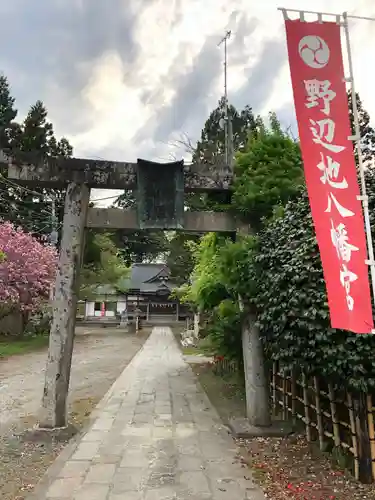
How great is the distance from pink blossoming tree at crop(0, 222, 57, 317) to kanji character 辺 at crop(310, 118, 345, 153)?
59.2ft

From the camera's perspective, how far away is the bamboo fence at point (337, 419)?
429 cm

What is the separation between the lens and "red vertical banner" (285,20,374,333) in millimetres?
3404

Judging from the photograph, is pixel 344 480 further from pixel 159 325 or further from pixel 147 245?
pixel 147 245

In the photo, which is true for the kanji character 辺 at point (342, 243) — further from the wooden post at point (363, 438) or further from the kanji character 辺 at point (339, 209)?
the wooden post at point (363, 438)

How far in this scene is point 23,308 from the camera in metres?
20.8

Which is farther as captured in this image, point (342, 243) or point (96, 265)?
point (96, 265)

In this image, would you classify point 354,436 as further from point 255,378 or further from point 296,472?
point 255,378

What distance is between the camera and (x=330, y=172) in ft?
12.0

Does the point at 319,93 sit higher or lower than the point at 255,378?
higher

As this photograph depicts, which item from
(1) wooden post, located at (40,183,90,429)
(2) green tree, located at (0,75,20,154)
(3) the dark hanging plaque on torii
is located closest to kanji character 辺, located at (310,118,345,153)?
(3) the dark hanging plaque on torii

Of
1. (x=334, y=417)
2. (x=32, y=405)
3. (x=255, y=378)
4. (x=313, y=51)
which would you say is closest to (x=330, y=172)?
(x=313, y=51)

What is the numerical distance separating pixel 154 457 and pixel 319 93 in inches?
183

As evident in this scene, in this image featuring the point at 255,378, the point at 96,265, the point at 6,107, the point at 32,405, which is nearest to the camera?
the point at 255,378

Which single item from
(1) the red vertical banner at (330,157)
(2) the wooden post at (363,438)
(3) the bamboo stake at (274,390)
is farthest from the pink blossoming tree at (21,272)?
(1) the red vertical banner at (330,157)
